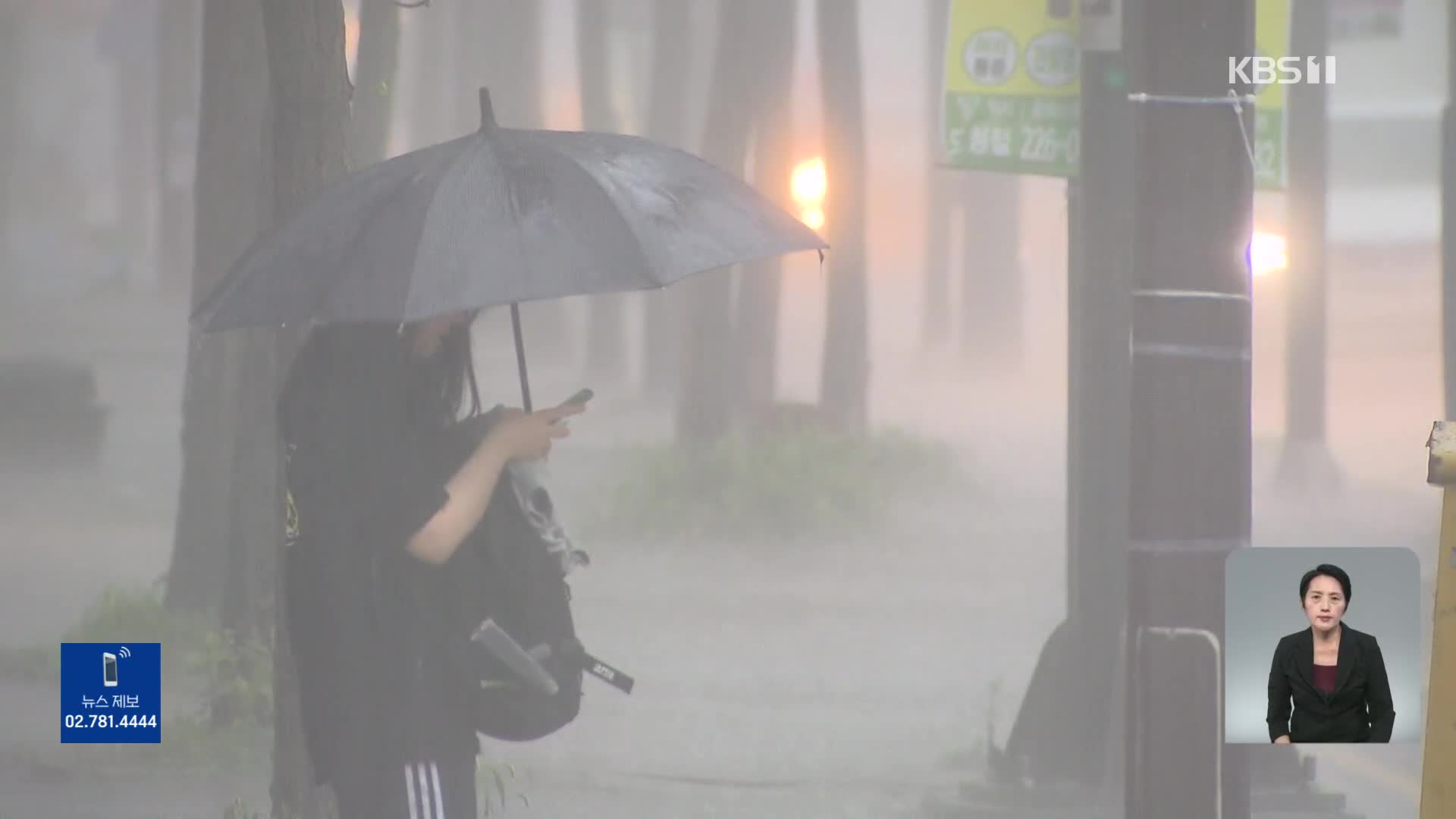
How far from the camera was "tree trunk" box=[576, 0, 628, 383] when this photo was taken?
10.9 m

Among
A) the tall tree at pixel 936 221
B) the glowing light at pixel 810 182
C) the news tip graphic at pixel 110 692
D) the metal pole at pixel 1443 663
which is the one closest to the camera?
the metal pole at pixel 1443 663

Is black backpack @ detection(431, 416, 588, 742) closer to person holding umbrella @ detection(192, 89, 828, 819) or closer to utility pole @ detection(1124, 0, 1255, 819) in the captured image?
person holding umbrella @ detection(192, 89, 828, 819)

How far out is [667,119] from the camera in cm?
1177

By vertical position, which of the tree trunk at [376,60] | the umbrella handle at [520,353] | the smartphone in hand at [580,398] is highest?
the tree trunk at [376,60]

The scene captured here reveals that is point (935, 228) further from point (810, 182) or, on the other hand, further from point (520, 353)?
point (520, 353)

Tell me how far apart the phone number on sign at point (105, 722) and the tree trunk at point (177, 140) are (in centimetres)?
341

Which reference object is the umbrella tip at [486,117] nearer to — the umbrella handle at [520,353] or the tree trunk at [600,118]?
the umbrella handle at [520,353]

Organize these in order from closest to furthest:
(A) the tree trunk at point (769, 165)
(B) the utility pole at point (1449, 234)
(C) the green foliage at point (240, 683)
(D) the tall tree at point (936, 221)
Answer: (C) the green foliage at point (240, 683) < (B) the utility pole at point (1449, 234) < (D) the tall tree at point (936, 221) < (A) the tree trunk at point (769, 165)

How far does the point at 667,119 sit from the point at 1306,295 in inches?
198

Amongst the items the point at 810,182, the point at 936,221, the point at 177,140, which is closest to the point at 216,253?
the point at 177,140

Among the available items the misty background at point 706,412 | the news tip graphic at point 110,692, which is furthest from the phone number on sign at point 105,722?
the misty background at point 706,412

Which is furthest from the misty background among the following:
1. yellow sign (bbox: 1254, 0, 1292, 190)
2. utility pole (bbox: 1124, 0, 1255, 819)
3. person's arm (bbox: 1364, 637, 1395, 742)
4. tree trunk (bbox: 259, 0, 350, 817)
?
person's arm (bbox: 1364, 637, 1395, 742)

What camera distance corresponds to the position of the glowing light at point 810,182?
422 inches

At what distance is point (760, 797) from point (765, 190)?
432 cm
